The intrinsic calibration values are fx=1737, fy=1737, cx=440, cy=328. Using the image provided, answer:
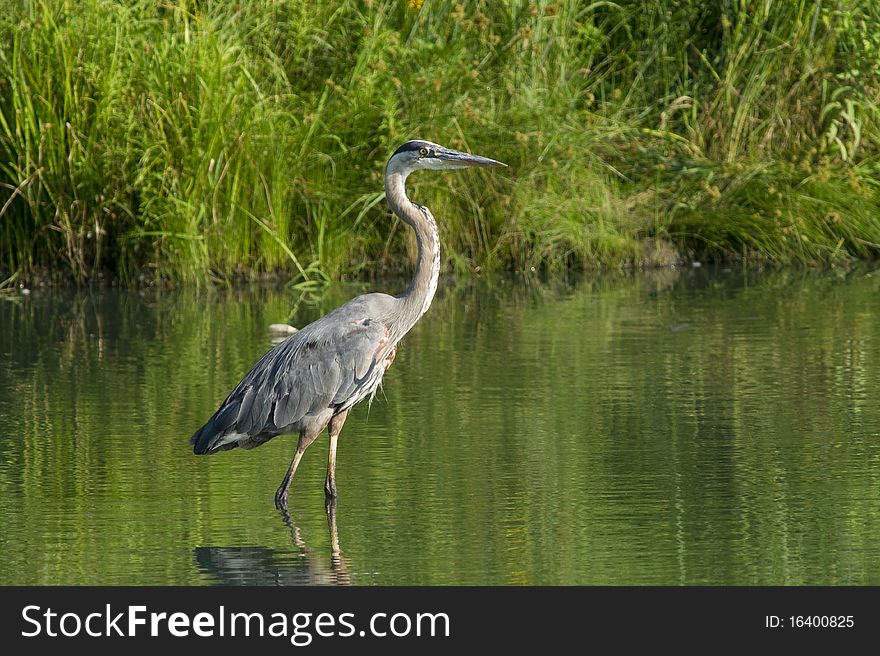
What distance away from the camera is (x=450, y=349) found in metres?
11.6

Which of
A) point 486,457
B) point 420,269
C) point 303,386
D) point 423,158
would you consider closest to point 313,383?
point 303,386

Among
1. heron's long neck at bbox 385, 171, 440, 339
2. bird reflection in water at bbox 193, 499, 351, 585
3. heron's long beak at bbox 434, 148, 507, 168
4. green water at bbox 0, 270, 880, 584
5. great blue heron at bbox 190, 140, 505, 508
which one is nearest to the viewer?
bird reflection in water at bbox 193, 499, 351, 585

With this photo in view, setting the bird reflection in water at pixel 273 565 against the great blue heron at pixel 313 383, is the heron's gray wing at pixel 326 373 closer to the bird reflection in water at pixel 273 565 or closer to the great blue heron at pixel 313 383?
the great blue heron at pixel 313 383

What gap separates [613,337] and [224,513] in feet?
18.0

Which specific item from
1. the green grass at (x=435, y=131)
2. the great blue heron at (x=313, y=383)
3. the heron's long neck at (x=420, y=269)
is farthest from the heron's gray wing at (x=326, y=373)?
the green grass at (x=435, y=131)

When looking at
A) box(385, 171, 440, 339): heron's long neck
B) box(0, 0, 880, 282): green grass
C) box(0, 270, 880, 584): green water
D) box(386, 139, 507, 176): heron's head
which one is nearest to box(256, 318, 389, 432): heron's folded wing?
box(385, 171, 440, 339): heron's long neck

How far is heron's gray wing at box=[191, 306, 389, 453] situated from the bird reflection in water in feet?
2.49

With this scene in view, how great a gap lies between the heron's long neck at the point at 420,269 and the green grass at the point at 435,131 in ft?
23.1

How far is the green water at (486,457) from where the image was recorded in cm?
607

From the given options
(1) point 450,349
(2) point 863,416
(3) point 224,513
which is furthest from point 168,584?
(1) point 450,349

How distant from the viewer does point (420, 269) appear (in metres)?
7.46

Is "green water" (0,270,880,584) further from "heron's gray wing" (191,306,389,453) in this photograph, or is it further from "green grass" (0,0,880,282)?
"green grass" (0,0,880,282)

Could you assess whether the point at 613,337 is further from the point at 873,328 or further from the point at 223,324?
the point at 223,324

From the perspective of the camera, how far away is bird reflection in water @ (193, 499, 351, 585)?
5.84 meters
